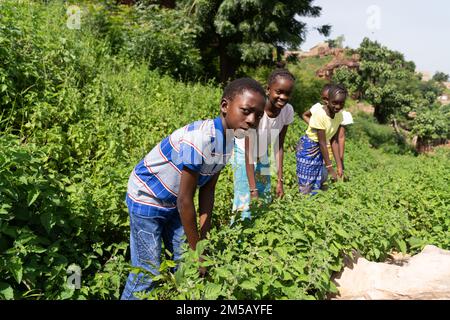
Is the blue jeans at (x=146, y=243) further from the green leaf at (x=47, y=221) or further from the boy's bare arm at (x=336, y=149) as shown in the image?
the boy's bare arm at (x=336, y=149)

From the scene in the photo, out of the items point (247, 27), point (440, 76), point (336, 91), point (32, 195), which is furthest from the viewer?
point (440, 76)

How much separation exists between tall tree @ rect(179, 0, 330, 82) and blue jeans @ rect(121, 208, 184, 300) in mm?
8785

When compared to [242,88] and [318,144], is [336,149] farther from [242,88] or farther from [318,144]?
[242,88]

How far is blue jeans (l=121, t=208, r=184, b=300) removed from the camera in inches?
91.8

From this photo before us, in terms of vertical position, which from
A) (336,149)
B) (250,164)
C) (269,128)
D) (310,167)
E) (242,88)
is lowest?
(310,167)

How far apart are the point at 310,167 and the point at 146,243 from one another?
2.42 meters

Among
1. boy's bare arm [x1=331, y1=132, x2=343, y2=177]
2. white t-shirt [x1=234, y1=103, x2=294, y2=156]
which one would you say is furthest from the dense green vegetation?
white t-shirt [x1=234, y1=103, x2=294, y2=156]

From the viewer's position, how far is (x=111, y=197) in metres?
3.19

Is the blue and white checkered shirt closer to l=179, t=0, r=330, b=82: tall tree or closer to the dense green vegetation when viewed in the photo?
the dense green vegetation

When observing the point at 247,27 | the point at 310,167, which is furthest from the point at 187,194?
the point at 247,27

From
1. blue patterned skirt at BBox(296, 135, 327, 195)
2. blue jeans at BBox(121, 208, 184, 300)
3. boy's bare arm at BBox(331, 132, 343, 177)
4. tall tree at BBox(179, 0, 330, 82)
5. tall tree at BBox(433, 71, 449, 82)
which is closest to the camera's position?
blue jeans at BBox(121, 208, 184, 300)

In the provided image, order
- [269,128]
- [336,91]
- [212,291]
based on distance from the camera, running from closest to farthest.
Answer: [212,291] → [269,128] → [336,91]

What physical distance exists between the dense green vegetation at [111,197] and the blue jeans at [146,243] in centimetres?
21
